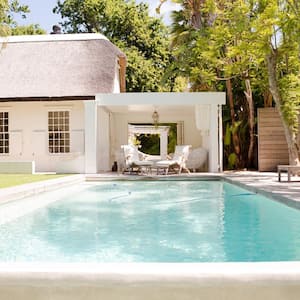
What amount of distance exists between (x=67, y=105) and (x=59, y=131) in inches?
41.6

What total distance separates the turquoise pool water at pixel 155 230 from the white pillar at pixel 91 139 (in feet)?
18.9

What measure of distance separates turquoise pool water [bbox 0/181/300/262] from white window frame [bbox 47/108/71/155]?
7099mm

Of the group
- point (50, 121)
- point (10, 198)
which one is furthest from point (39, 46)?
point (10, 198)

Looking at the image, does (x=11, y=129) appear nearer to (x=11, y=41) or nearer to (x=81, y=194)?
(x=11, y=41)

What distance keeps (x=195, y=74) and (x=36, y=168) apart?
7.24 m

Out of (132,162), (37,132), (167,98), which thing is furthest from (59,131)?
(167,98)

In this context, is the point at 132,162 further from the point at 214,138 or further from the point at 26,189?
the point at 26,189

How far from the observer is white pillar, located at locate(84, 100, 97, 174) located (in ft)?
53.4

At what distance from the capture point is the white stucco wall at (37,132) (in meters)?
17.3

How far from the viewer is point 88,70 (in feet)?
60.6

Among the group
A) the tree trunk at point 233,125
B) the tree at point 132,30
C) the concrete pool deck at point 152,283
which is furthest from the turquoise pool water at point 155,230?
the tree at point 132,30

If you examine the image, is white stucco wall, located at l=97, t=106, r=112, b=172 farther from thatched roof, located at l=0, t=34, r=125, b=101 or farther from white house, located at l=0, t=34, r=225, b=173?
thatched roof, located at l=0, t=34, r=125, b=101

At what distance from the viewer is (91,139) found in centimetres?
1628

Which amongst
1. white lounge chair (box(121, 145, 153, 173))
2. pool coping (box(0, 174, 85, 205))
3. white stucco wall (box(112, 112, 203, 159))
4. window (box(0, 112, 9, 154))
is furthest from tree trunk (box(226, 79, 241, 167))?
window (box(0, 112, 9, 154))
